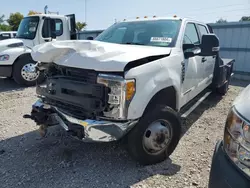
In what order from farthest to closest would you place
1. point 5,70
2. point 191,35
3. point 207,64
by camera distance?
point 5,70, point 207,64, point 191,35

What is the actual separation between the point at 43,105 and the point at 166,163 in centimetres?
181

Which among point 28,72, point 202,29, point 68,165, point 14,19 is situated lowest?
point 68,165

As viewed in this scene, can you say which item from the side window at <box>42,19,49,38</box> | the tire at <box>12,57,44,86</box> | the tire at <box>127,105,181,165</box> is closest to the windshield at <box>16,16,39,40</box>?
the side window at <box>42,19,49,38</box>

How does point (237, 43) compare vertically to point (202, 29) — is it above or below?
below

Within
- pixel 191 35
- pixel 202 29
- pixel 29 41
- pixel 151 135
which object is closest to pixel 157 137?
pixel 151 135

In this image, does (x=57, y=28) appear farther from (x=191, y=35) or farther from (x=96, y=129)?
(x=96, y=129)

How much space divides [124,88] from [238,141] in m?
1.15

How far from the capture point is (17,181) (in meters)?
2.54

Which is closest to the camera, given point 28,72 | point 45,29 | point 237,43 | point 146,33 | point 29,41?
point 146,33

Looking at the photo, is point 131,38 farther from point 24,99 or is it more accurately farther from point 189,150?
point 24,99

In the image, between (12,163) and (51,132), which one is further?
(51,132)

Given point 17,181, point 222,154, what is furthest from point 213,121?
point 17,181

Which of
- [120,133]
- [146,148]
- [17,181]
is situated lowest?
[17,181]

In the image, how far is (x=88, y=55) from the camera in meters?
2.40
